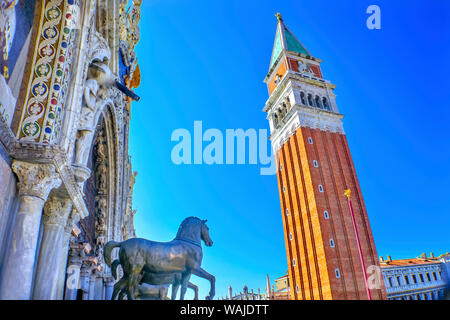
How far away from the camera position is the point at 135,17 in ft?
57.3

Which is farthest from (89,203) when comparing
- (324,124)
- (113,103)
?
(324,124)

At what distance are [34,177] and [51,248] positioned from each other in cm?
147

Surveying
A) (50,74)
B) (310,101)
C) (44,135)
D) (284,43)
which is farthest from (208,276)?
(284,43)

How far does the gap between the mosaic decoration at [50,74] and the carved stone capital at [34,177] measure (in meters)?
0.47

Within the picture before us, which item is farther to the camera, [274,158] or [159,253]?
[274,158]

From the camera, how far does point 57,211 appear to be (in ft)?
22.7

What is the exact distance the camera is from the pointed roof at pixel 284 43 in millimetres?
47656

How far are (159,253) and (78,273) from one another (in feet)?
17.7

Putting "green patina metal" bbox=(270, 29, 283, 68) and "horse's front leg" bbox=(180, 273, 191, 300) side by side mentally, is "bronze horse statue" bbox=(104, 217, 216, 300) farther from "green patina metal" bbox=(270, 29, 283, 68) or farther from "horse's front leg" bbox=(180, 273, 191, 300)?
"green patina metal" bbox=(270, 29, 283, 68)

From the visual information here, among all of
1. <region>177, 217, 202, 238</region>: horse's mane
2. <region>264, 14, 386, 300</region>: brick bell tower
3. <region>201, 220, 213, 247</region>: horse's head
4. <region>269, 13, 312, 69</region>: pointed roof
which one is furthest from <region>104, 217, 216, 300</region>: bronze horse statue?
<region>269, 13, 312, 69</region>: pointed roof

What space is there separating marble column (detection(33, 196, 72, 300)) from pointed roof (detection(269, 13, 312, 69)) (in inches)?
1726

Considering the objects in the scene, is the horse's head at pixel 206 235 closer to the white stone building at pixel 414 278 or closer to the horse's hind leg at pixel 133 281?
the horse's hind leg at pixel 133 281

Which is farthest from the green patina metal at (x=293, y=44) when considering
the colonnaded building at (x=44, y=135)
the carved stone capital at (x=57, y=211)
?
the carved stone capital at (x=57, y=211)
